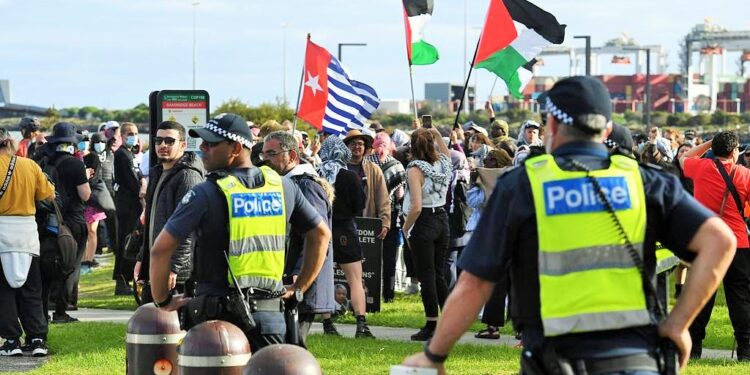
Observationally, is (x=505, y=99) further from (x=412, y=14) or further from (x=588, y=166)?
(x=588, y=166)

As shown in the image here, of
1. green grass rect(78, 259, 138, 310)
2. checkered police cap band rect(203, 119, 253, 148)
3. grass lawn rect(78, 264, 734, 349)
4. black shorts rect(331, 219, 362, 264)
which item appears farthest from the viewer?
green grass rect(78, 259, 138, 310)

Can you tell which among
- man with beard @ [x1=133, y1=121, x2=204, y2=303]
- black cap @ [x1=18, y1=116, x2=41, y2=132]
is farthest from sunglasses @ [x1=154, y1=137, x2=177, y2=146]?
black cap @ [x1=18, y1=116, x2=41, y2=132]

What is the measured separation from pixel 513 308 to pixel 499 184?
451mm

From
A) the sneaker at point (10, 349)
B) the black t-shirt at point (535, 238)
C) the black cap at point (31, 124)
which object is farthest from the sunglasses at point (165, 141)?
the black t-shirt at point (535, 238)

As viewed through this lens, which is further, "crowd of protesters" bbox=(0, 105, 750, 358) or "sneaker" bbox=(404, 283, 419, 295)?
"sneaker" bbox=(404, 283, 419, 295)

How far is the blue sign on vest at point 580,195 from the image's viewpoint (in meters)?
4.52

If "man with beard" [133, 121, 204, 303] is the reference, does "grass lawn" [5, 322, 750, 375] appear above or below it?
below

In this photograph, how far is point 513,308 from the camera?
473 cm

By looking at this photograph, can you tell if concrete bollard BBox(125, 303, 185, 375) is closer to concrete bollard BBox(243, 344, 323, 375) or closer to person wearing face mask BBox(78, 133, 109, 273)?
concrete bollard BBox(243, 344, 323, 375)

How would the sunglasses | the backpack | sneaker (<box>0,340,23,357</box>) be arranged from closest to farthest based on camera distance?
the sunglasses, sneaker (<box>0,340,23,357</box>), the backpack

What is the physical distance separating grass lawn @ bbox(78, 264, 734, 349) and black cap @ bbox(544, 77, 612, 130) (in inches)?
318

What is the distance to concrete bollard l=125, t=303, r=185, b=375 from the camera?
809 centimetres

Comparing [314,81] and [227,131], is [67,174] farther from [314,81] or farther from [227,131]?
[227,131]

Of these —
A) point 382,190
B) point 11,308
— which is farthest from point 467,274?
point 382,190
